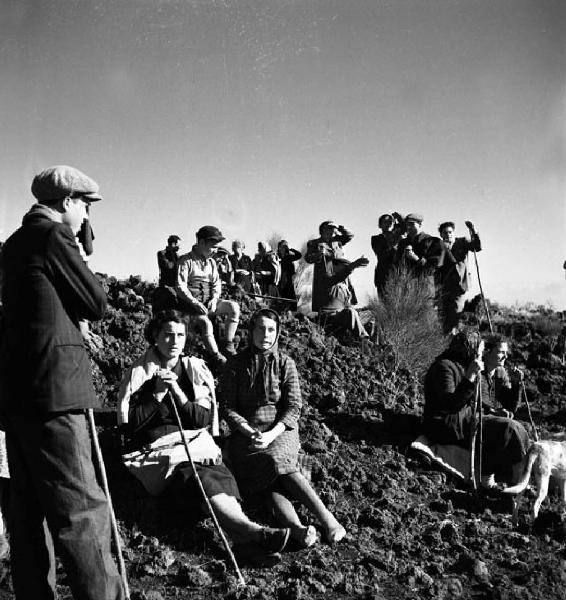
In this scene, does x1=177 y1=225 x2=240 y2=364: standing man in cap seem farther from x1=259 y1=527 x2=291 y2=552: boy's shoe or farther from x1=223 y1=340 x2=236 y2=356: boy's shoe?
x1=259 y1=527 x2=291 y2=552: boy's shoe

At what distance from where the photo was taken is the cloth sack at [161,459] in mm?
4664

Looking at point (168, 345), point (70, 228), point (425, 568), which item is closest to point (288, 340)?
point (168, 345)

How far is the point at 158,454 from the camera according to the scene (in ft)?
15.4

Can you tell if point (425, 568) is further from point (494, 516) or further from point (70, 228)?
point (70, 228)

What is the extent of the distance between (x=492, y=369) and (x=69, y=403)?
450 centimetres

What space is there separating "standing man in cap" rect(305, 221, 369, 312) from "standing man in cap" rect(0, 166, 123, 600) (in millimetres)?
6150

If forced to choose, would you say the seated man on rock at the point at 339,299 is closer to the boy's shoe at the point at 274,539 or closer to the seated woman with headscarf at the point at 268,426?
the seated woman with headscarf at the point at 268,426

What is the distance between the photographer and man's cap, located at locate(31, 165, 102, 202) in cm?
306

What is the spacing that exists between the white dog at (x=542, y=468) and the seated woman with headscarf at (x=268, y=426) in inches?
65.3

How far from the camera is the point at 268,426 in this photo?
512 cm

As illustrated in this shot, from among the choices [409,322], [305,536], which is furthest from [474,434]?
[409,322]

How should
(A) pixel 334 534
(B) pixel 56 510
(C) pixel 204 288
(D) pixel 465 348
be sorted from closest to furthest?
1. (B) pixel 56 510
2. (A) pixel 334 534
3. (D) pixel 465 348
4. (C) pixel 204 288

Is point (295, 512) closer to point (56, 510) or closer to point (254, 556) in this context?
point (254, 556)

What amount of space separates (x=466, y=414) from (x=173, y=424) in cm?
255
